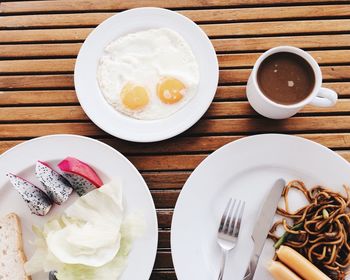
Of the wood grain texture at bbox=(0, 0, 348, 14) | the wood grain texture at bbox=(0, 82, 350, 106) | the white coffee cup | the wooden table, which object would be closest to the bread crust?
the wooden table

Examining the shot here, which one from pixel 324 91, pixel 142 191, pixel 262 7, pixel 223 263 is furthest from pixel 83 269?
pixel 262 7

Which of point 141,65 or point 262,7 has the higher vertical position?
point 262,7

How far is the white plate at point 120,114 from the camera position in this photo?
1.44 m

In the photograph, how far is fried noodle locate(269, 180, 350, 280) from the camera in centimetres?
138

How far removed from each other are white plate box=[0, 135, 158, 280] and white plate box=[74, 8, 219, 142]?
0.09 metres

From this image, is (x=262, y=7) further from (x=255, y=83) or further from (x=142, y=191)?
(x=142, y=191)

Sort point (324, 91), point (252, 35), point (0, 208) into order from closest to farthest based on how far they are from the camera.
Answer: point (324, 91), point (0, 208), point (252, 35)

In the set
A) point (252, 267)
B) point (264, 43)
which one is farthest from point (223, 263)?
point (264, 43)

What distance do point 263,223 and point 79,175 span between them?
602 millimetres

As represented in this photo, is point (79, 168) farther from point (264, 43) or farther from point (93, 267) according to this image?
point (264, 43)

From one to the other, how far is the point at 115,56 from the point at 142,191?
48 centimetres

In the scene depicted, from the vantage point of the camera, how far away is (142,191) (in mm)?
1390

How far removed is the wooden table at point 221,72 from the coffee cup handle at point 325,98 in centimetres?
16

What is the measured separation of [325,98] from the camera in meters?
1.36
